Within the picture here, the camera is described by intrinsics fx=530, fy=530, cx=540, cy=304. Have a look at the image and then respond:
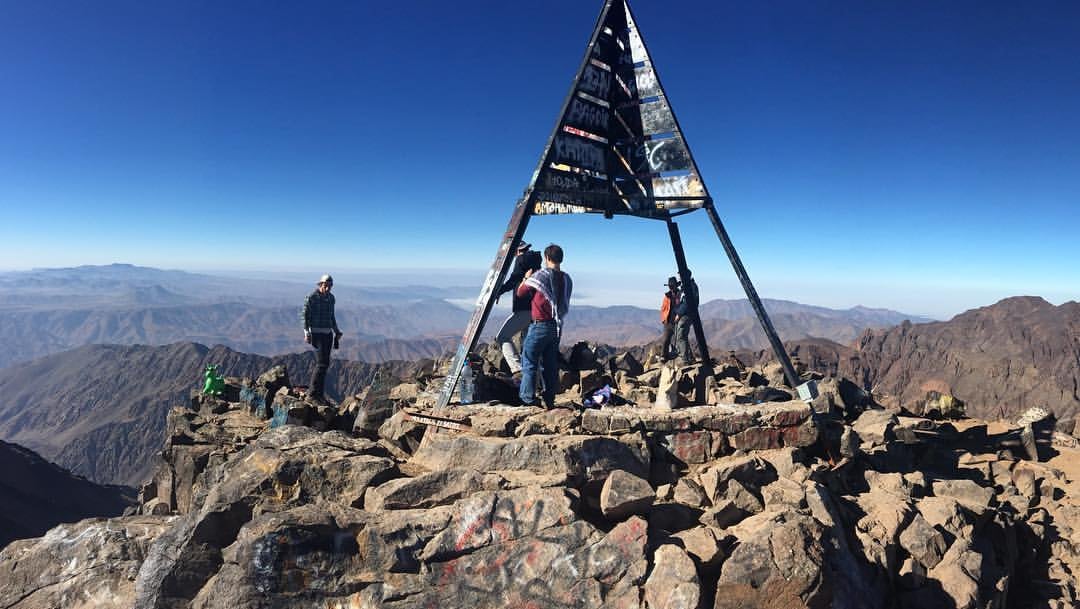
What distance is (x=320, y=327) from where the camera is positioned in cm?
1055

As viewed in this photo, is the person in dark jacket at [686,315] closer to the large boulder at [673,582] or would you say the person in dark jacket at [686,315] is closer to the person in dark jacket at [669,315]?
the person in dark jacket at [669,315]

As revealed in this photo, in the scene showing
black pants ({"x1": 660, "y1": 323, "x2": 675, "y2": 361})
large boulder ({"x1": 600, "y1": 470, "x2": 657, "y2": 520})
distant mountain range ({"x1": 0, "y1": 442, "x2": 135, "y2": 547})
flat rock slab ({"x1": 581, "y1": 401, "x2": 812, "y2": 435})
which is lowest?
distant mountain range ({"x1": 0, "y1": 442, "x2": 135, "y2": 547})

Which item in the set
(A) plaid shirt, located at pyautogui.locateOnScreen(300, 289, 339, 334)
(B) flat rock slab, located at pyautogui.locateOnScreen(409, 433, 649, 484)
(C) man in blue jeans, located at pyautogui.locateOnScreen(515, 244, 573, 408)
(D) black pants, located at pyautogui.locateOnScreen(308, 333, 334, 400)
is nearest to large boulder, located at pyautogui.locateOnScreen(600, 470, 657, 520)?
(B) flat rock slab, located at pyautogui.locateOnScreen(409, 433, 649, 484)

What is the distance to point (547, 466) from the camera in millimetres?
5520

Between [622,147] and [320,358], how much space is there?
7.09m

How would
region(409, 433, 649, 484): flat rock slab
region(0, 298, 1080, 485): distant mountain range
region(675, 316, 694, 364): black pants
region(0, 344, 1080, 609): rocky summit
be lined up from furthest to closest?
region(0, 298, 1080, 485): distant mountain range
region(675, 316, 694, 364): black pants
region(409, 433, 649, 484): flat rock slab
region(0, 344, 1080, 609): rocky summit

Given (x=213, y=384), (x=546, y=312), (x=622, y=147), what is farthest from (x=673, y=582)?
(x=213, y=384)

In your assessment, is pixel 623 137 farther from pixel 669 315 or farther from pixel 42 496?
pixel 42 496

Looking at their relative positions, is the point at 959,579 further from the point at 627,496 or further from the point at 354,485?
the point at 354,485

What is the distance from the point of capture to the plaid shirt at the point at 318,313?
34.1 ft

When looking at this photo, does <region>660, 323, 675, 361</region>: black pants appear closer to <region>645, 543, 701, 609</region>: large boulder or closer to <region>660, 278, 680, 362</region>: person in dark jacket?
<region>660, 278, 680, 362</region>: person in dark jacket

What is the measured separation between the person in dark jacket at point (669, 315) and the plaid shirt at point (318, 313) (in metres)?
7.85

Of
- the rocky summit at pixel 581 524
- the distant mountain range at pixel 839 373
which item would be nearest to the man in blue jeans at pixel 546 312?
the rocky summit at pixel 581 524

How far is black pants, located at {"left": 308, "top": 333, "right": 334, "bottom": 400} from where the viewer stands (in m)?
10.6
